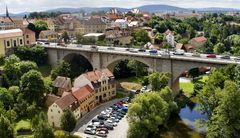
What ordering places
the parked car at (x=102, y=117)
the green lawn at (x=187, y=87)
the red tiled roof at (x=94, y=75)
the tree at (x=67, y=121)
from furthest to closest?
the green lawn at (x=187, y=87) → the red tiled roof at (x=94, y=75) → the parked car at (x=102, y=117) → the tree at (x=67, y=121)

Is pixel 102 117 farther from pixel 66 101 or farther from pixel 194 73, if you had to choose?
pixel 194 73

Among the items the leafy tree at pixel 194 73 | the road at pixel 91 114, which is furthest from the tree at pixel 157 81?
the leafy tree at pixel 194 73

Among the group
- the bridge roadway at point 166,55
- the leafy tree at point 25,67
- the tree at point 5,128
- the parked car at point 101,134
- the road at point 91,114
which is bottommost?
the parked car at point 101,134

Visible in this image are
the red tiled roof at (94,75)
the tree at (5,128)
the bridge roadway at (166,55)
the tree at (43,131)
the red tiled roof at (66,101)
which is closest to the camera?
the tree at (43,131)

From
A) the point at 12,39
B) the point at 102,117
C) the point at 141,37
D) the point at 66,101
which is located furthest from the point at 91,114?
the point at 141,37

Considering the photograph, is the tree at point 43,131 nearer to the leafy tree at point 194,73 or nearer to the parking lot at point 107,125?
the parking lot at point 107,125

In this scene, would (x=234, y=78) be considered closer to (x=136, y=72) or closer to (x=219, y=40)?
(x=136, y=72)

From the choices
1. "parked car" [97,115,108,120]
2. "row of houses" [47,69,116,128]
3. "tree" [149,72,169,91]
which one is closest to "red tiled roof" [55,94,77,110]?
"row of houses" [47,69,116,128]
